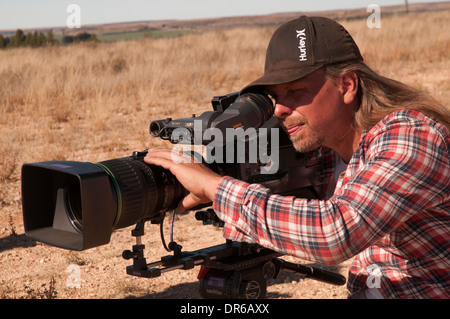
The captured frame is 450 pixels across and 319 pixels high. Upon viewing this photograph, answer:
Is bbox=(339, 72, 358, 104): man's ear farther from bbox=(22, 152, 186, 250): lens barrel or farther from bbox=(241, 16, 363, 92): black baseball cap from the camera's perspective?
bbox=(22, 152, 186, 250): lens barrel

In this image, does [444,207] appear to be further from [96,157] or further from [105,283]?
[96,157]

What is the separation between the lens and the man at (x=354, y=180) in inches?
62.9

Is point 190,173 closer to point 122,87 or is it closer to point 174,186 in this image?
point 174,186

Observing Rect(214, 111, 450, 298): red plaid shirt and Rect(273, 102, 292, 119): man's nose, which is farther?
Rect(273, 102, 292, 119): man's nose

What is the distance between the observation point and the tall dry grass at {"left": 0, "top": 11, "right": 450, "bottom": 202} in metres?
6.96

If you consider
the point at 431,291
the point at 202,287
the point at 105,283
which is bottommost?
the point at 105,283

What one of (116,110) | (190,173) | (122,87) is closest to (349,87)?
(190,173)

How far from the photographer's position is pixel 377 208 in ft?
5.17

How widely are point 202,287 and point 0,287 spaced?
1823mm

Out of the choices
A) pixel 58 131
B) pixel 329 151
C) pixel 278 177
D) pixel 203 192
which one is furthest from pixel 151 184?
pixel 58 131

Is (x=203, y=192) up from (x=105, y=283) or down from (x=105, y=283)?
up

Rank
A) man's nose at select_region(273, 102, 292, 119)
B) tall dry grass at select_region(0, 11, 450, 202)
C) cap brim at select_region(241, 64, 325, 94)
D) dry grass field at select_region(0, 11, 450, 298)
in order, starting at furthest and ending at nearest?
tall dry grass at select_region(0, 11, 450, 202), dry grass field at select_region(0, 11, 450, 298), man's nose at select_region(273, 102, 292, 119), cap brim at select_region(241, 64, 325, 94)

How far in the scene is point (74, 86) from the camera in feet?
31.3

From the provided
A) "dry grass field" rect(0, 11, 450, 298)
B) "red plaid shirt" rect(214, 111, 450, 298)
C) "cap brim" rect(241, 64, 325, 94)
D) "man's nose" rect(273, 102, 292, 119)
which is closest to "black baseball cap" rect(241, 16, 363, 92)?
"cap brim" rect(241, 64, 325, 94)
